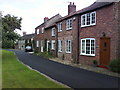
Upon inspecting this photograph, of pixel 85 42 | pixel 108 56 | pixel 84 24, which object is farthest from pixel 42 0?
pixel 108 56

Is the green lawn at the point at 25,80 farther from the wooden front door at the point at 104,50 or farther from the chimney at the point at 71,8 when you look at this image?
the chimney at the point at 71,8

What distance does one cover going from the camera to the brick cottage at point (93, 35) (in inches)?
504

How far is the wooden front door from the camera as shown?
13.4 meters

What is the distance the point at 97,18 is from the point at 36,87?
10.7 m

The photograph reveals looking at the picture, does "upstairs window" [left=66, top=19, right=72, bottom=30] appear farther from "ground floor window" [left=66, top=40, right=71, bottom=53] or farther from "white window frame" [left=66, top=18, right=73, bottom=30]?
"ground floor window" [left=66, top=40, right=71, bottom=53]

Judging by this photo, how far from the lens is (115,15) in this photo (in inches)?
501

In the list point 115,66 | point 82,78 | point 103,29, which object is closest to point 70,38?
point 103,29

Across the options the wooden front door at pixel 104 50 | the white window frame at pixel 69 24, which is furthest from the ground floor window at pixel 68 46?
the wooden front door at pixel 104 50

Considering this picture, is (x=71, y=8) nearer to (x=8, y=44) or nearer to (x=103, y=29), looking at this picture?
(x=103, y=29)

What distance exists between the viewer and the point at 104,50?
13820 mm

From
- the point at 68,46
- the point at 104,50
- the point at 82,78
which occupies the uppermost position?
the point at 68,46

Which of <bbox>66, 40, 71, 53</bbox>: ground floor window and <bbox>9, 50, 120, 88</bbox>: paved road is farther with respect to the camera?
<bbox>66, 40, 71, 53</bbox>: ground floor window

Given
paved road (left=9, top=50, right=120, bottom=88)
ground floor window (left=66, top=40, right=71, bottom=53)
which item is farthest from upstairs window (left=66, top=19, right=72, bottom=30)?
paved road (left=9, top=50, right=120, bottom=88)

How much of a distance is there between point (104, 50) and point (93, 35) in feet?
7.20
